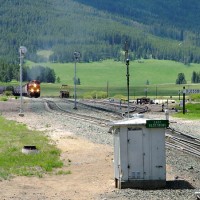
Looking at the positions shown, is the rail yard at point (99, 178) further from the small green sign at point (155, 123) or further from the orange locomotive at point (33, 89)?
the orange locomotive at point (33, 89)

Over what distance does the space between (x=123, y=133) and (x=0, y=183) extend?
15.9 ft

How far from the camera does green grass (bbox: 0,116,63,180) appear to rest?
1067 inches

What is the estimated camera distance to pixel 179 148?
3453 cm

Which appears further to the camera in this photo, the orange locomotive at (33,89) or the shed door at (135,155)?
the orange locomotive at (33,89)

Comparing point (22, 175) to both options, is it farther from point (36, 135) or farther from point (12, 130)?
point (12, 130)

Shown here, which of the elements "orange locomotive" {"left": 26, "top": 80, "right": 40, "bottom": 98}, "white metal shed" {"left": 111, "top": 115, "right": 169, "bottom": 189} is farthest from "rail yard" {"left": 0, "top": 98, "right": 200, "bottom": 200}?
"orange locomotive" {"left": 26, "top": 80, "right": 40, "bottom": 98}

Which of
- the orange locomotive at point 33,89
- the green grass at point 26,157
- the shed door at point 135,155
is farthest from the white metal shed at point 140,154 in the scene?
the orange locomotive at point 33,89

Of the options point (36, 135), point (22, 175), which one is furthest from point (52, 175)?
point (36, 135)

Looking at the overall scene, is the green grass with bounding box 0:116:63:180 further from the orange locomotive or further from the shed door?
the orange locomotive

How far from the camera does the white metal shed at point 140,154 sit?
22797 millimetres

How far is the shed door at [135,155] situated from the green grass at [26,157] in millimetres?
4671

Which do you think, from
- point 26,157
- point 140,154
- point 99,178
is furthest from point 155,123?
point 26,157

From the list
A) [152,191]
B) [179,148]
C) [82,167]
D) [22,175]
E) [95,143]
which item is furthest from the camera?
[95,143]

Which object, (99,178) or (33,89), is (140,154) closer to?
(99,178)
